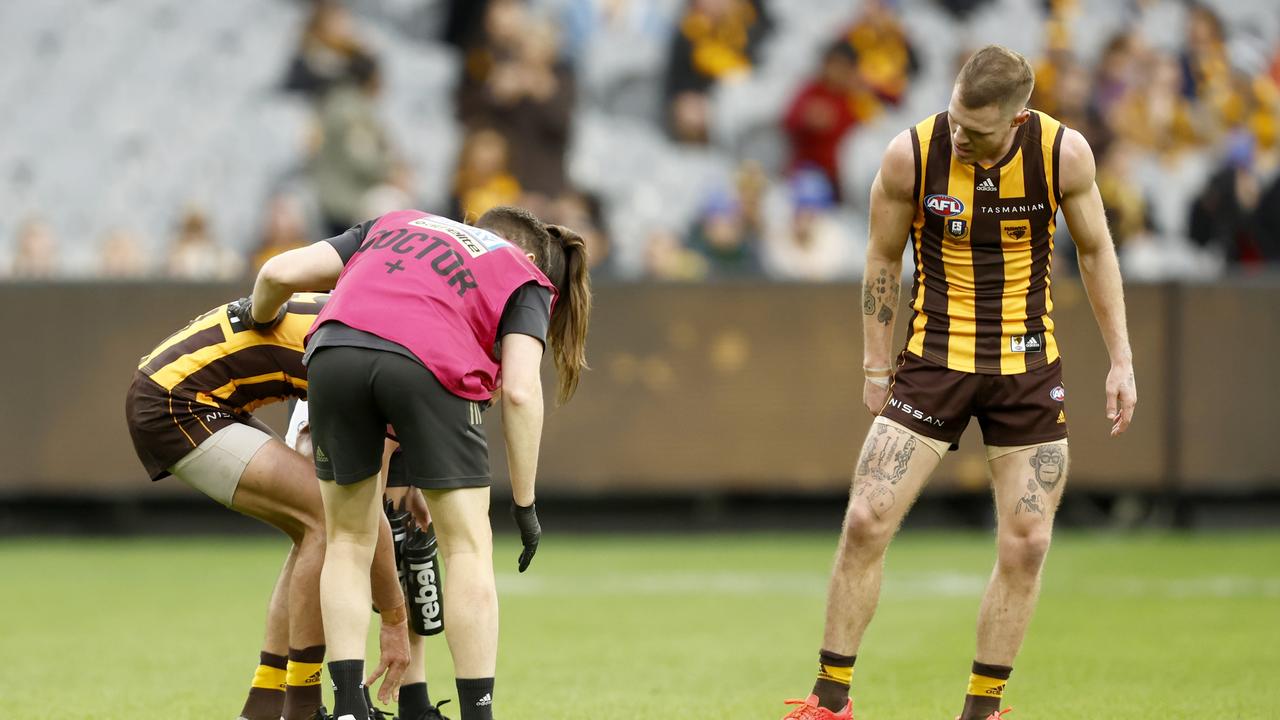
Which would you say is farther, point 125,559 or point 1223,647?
point 125,559

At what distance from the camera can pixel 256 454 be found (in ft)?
20.2

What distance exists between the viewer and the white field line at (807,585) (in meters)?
10.7

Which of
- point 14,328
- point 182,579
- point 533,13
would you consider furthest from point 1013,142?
point 533,13

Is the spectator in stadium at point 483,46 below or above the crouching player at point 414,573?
above

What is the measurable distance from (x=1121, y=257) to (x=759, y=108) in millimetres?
4233

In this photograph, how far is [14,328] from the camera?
44.1 feet

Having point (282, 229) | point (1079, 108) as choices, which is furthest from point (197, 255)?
point (1079, 108)

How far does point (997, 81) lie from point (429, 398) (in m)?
2.23

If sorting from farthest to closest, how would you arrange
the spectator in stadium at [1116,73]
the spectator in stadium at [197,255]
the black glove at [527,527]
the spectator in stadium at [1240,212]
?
the spectator in stadium at [1116,73] → the spectator in stadium at [1240,212] → the spectator in stadium at [197,255] → the black glove at [527,527]

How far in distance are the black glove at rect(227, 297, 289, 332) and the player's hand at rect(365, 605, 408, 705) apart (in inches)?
45.6

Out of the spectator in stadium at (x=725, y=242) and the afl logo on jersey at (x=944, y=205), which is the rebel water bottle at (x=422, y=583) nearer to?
the afl logo on jersey at (x=944, y=205)

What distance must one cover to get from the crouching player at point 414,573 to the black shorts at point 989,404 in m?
1.89

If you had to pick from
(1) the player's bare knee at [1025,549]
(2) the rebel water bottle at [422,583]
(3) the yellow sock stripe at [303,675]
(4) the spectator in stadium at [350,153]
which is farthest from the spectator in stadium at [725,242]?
(3) the yellow sock stripe at [303,675]

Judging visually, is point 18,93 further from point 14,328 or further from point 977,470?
point 977,470
